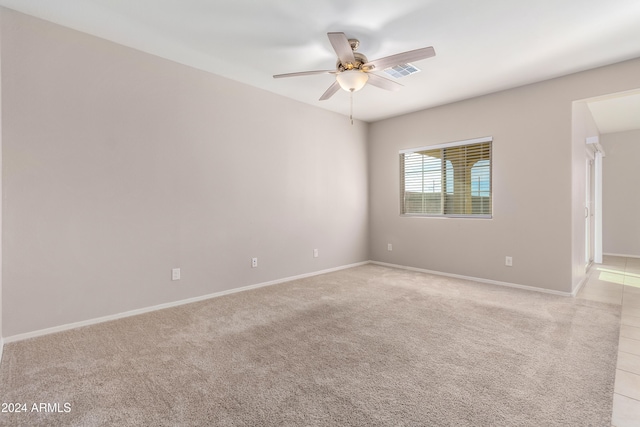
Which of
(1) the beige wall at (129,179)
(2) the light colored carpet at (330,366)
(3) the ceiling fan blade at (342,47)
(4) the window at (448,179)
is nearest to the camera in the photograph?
(2) the light colored carpet at (330,366)

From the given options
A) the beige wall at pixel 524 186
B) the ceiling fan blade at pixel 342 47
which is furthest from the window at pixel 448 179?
the ceiling fan blade at pixel 342 47

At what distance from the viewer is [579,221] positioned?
12.9 ft

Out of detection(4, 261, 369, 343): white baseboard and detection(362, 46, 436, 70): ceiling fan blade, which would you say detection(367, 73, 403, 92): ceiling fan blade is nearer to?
detection(362, 46, 436, 70): ceiling fan blade

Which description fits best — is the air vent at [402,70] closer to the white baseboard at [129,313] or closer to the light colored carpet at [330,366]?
the light colored carpet at [330,366]

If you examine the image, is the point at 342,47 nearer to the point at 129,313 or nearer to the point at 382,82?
the point at 382,82

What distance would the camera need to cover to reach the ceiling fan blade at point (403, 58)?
224 centimetres

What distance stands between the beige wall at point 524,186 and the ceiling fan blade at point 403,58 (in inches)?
88.0

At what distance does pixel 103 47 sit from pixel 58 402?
9.31 ft

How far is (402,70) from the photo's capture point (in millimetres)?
3361

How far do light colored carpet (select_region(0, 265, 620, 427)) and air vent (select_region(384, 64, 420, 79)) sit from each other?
257cm

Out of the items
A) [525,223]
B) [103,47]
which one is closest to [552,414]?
[525,223]

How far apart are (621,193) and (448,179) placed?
4.35m

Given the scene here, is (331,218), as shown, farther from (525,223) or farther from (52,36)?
(52,36)

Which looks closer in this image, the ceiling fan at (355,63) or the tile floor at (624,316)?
the tile floor at (624,316)
